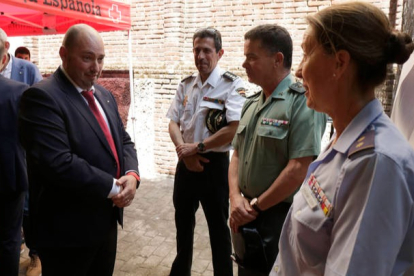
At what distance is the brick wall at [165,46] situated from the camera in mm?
5387

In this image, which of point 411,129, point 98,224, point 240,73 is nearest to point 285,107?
point 411,129

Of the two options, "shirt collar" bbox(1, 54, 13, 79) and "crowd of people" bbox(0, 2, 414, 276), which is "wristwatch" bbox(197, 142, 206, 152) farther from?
"shirt collar" bbox(1, 54, 13, 79)

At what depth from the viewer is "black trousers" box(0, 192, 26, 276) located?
2.45 metres

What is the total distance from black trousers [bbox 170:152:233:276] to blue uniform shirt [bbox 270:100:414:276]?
64.8 inches

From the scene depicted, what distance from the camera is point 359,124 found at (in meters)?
1.03

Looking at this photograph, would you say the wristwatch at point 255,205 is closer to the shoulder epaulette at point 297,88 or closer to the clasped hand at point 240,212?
the clasped hand at point 240,212

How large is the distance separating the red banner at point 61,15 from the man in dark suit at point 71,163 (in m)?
2.54

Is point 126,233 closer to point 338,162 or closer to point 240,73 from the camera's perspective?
point 240,73

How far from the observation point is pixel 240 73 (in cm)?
550

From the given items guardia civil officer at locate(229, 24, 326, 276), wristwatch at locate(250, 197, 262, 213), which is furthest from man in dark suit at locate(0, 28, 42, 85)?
wristwatch at locate(250, 197, 262, 213)

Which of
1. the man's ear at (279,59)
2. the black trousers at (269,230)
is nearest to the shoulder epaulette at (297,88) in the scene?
the man's ear at (279,59)

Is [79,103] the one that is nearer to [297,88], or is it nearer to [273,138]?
[273,138]

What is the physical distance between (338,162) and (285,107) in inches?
36.4

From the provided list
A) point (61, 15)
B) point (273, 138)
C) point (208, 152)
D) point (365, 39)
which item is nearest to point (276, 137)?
point (273, 138)
